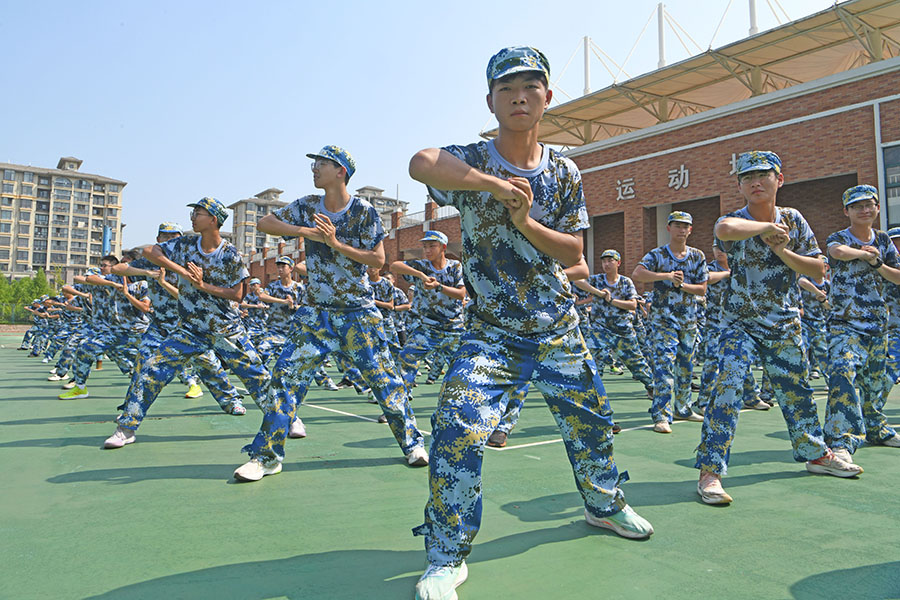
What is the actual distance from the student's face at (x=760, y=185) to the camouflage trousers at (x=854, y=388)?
1.93 metres

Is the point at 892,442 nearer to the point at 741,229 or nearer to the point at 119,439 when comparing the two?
the point at 741,229

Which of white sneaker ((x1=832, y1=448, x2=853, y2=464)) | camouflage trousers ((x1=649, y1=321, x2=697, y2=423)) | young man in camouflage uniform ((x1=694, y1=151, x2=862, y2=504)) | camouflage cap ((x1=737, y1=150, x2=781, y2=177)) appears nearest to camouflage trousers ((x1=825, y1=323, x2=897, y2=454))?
white sneaker ((x1=832, y1=448, x2=853, y2=464))

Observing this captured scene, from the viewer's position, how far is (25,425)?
6.75 meters

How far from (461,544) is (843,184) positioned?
61.9 feet

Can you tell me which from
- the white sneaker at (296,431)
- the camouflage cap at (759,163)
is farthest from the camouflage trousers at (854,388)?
the white sneaker at (296,431)

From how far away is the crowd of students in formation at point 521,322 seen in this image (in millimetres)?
2615

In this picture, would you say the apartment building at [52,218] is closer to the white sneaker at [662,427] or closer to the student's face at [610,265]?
the student's face at [610,265]

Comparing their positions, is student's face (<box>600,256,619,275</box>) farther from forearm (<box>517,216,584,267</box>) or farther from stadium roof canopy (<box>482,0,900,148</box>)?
stadium roof canopy (<box>482,0,900,148</box>)

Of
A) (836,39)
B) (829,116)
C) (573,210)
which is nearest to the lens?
(573,210)

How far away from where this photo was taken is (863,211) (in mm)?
5055

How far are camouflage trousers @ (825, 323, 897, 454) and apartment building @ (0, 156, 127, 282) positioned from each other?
122 m

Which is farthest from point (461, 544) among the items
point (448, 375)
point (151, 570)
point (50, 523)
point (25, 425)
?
point (25, 425)

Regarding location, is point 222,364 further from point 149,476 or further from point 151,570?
point 151,570

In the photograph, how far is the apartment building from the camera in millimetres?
108562
